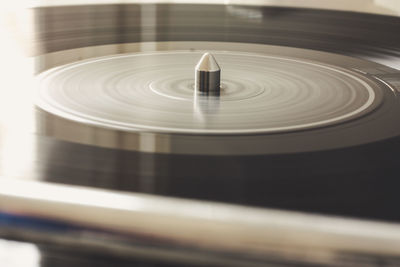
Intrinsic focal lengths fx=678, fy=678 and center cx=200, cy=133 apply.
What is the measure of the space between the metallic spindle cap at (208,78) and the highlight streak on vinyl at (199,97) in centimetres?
1

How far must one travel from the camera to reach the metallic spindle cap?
0.66m

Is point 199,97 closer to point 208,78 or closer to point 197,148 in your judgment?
point 208,78

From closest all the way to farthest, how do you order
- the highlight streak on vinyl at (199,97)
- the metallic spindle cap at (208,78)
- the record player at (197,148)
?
the record player at (197,148) → the highlight streak on vinyl at (199,97) → the metallic spindle cap at (208,78)

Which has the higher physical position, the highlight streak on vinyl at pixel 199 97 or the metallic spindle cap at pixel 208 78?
the metallic spindle cap at pixel 208 78

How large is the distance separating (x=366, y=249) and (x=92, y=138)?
0.24 meters

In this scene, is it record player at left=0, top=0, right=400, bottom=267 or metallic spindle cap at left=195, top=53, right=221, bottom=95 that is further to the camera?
metallic spindle cap at left=195, top=53, right=221, bottom=95

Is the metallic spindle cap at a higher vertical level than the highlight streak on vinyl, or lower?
higher

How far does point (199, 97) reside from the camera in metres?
0.64

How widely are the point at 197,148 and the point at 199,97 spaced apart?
6.5 inches

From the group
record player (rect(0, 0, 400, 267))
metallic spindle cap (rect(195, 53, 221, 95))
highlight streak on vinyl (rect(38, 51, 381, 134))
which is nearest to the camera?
record player (rect(0, 0, 400, 267))

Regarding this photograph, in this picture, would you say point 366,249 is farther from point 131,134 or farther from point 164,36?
point 164,36

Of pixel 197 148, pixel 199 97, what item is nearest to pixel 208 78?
pixel 199 97

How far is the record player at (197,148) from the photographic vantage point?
0.35m

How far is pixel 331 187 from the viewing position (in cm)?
42
